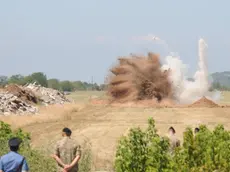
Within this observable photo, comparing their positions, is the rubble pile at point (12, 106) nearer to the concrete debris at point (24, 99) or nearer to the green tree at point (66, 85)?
the concrete debris at point (24, 99)

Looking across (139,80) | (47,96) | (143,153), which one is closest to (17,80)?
(47,96)

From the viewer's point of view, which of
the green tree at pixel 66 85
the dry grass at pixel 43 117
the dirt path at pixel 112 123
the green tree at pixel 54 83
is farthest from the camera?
the green tree at pixel 66 85

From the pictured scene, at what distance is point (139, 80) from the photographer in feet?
162

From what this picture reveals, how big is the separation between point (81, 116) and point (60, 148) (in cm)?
2779

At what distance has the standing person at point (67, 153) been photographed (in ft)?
43.0

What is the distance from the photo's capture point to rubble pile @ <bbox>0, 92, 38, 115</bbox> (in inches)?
1905

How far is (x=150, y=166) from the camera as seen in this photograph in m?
13.6

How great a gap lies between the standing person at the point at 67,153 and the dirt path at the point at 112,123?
10.9m

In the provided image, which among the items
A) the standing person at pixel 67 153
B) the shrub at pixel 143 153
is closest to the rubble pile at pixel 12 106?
the shrub at pixel 143 153

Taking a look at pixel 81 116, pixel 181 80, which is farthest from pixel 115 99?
pixel 81 116

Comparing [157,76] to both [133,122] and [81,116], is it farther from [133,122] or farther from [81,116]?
[133,122]

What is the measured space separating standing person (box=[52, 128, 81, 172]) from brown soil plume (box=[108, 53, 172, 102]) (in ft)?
118

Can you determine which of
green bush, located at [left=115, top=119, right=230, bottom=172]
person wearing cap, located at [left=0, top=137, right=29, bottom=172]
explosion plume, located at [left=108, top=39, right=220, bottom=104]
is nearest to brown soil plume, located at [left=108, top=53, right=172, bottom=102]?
explosion plume, located at [left=108, top=39, right=220, bottom=104]

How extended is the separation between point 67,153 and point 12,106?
3729 centimetres
